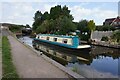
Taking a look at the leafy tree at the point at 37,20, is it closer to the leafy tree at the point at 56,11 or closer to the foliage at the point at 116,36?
the leafy tree at the point at 56,11

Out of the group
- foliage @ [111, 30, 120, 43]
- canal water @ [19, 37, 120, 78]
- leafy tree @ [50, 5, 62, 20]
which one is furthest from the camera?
leafy tree @ [50, 5, 62, 20]

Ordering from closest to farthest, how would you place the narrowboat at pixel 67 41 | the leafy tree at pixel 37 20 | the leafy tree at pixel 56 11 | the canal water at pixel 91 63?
the canal water at pixel 91 63 < the narrowboat at pixel 67 41 < the leafy tree at pixel 56 11 < the leafy tree at pixel 37 20

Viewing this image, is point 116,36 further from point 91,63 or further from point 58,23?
point 58,23

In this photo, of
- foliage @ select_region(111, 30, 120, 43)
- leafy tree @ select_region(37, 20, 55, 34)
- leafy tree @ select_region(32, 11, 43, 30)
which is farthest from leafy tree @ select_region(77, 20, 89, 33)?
leafy tree @ select_region(32, 11, 43, 30)

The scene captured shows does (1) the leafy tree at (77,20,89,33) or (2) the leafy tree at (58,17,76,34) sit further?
(2) the leafy tree at (58,17,76,34)

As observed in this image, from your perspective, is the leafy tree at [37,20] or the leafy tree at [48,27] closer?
the leafy tree at [48,27]

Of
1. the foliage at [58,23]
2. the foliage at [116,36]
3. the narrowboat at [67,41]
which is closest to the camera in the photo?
the narrowboat at [67,41]

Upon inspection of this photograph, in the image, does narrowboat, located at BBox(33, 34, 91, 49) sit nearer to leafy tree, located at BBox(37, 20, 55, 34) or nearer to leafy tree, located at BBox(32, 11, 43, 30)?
leafy tree, located at BBox(37, 20, 55, 34)

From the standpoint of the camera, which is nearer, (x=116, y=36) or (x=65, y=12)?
(x=116, y=36)

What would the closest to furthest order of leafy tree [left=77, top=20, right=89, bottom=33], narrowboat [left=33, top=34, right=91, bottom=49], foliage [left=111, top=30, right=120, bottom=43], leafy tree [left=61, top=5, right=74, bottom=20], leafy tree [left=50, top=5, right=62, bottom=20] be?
narrowboat [left=33, top=34, right=91, bottom=49] < foliage [left=111, top=30, right=120, bottom=43] < leafy tree [left=77, top=20, right=89, bottom=33] < leafy tree [left=61, top=5, right=74, bottom=20] < leafy tree [left=50, top=5, right=62, bottom=20]

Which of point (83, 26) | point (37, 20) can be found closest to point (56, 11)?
point (83, 26)

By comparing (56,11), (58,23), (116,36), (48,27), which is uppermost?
(56,11)

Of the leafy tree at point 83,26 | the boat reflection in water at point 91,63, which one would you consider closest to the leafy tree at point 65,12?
the leafy tree at point 83,26

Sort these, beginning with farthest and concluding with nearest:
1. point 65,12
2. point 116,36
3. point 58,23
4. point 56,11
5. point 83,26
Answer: point 56,11 → point 65,12 → point 58,23 → point 83,26 → point 116,36
